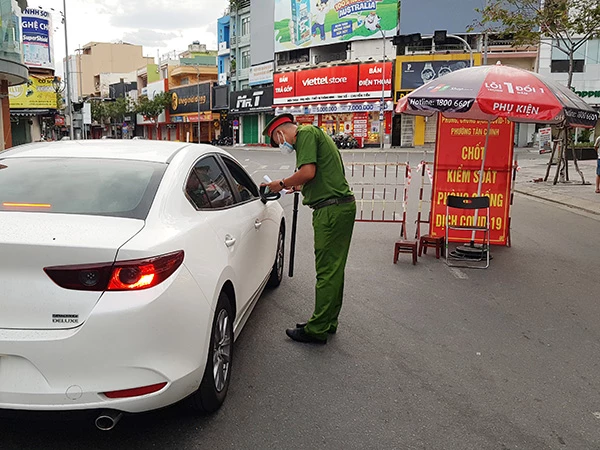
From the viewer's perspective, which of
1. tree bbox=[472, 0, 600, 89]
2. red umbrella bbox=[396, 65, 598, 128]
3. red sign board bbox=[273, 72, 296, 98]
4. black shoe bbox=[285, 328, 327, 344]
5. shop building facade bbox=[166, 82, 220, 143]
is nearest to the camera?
black shoe bbox=[285, 328, 327, 344]

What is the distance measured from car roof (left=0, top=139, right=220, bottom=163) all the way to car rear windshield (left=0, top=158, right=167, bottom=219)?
89 mm

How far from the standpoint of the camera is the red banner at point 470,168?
8.53 metres

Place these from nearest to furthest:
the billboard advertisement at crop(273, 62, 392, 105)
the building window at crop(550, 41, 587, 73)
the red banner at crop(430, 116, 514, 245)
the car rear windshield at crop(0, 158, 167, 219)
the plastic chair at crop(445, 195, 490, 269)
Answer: the car rear windshield at crop(0, 158, 167, 219) → the plastic chair at crop(445, 195, 490, 269) → the red banner at crop(430, 116, 514, 245) → the building window at crop(550, 41, 587, 73) → the billboard advertisement at crop(273, 62, 392, 105)

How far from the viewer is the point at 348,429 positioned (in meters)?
3.29

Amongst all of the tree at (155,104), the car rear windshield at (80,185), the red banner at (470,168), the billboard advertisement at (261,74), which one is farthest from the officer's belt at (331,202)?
the tree at (155,104)

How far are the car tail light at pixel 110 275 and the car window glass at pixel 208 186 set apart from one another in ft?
3.02

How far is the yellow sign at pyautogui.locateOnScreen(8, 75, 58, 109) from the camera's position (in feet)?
149

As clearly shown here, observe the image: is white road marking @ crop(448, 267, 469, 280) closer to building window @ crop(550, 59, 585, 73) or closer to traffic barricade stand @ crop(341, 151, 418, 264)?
traffic barricade stand @ crop(341, 151, 418, 264)

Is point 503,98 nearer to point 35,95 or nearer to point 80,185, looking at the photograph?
point 80,185

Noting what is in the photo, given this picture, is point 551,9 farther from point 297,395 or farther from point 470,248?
point 297,395

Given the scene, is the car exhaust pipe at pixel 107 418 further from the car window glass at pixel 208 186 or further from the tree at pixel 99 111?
the tree at pixel 99 111

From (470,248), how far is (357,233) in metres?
2.29

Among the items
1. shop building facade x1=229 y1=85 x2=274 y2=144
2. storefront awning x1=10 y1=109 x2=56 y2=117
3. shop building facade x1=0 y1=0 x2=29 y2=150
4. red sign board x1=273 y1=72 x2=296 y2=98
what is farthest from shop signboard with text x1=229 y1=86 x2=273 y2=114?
shop building facade x1=0 y1=0 x2=29 y2=150

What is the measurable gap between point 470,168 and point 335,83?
41075 millimetres
